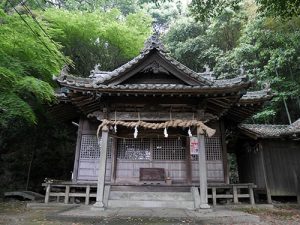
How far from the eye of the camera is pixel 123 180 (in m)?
12.7

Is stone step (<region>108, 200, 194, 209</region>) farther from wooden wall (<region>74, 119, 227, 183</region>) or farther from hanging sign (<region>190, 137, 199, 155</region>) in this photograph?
hanging sign (<region>190, 137, 199, 155</region>)

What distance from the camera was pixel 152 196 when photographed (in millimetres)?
11383

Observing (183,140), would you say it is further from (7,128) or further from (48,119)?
(7,128)

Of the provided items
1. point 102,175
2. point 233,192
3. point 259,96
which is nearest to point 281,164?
point 233,192

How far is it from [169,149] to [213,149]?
2246mm

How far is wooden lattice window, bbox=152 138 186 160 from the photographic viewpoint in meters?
12.9

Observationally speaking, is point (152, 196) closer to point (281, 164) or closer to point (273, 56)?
point (281, 164)

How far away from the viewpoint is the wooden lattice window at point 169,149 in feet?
42.4

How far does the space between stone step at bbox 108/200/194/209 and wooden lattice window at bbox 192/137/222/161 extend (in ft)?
9.94

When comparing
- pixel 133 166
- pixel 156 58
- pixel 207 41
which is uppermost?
pixel 207 41

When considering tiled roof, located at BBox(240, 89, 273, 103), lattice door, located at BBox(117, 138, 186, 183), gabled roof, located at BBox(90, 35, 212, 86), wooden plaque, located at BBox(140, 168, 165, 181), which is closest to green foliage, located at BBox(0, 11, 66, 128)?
gabled roof, located at BBox(90, 35, 212, 86)

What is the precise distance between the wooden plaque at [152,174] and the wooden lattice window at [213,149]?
2.54m

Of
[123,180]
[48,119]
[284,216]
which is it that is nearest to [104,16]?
[48,119]

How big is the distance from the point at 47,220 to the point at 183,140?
6.91 meters
